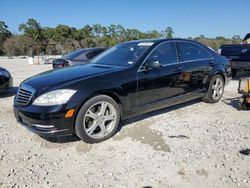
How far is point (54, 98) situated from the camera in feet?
11.1

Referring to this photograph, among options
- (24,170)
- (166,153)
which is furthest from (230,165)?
(24,170)

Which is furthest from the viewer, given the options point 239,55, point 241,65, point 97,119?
point 239,55

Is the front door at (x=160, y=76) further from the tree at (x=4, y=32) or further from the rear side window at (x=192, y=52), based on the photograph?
the tree at (x=4, y=32)

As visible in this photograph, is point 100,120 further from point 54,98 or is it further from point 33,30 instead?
point 33,30

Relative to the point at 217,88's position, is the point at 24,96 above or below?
above

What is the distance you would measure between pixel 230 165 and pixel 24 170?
256cm

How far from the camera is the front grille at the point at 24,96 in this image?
3553 mm

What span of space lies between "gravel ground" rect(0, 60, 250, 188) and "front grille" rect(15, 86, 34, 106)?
0.66 m

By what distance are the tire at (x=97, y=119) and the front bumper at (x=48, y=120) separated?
0.15m

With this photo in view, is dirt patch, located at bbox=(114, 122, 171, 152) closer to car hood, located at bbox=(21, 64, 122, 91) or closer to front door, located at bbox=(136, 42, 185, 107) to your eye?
front door, located at bbox=(136, 42, 185, 107)

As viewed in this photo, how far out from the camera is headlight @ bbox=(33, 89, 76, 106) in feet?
11.0

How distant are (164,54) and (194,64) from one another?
2.77ft

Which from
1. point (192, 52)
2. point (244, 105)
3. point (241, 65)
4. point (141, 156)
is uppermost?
point (192, 52)

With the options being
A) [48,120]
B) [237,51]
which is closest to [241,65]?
[237,51]
